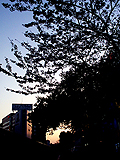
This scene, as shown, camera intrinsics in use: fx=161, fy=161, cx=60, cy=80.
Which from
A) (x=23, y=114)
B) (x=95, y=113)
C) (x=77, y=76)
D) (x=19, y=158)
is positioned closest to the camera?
(x=19, y=158)

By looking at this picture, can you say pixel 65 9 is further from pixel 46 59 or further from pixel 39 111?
pixel 39 111

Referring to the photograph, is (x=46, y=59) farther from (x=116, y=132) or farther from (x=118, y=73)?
(x=116, y=132)

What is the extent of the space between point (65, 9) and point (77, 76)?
407cm

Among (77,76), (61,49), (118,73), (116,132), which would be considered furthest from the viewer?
(116,132)

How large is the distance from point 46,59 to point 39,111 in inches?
771

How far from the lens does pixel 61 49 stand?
9.65 m

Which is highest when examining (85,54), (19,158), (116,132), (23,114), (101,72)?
(23,114)

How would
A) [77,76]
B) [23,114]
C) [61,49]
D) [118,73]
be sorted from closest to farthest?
1. [118,73]
2. [61,49]
3. [77,76]
4. [23,114]

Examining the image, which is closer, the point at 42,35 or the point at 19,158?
the point at 19,158

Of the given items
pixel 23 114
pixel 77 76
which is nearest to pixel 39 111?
pixel 77 76

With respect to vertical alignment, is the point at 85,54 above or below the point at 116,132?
above

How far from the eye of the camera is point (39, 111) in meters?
28.2

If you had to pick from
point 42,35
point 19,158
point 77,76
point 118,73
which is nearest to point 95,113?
point 77,76

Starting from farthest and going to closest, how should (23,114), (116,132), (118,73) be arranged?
(23,114) → (116,132) → (118,73)
